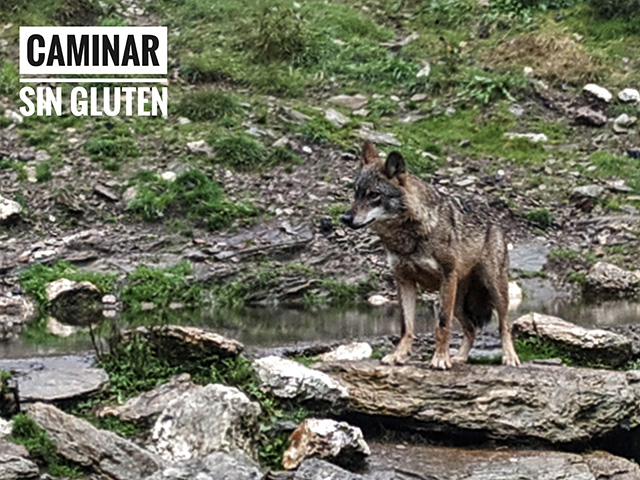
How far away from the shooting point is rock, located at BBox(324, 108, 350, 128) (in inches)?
697

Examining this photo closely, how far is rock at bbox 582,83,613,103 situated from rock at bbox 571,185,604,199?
311 centimetres

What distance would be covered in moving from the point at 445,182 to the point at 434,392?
29.3 feet

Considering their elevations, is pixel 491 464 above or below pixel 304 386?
below

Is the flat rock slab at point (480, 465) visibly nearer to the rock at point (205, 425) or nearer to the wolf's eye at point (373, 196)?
the rock at point (205, 425)

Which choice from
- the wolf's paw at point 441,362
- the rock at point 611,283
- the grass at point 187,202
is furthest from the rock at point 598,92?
the wolf's paw at point 441,362

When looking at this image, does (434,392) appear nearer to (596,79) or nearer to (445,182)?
(445,182)

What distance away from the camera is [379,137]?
17344 millimetres

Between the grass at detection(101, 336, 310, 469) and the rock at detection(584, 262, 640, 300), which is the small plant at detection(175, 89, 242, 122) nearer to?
the rock at detection(584, 262, 640, 300)

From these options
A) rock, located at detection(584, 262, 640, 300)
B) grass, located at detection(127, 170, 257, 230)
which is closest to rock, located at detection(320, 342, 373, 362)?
rock, located at detection(584, 262, 640, 300)

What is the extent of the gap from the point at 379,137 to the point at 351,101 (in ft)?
7.08

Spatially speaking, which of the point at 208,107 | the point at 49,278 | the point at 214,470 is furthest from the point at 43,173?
the point at 214,470

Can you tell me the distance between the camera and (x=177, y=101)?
18250 mm

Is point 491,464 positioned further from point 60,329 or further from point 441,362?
point 60,329

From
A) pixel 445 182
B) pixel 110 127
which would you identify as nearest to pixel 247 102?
pixel 110 127
